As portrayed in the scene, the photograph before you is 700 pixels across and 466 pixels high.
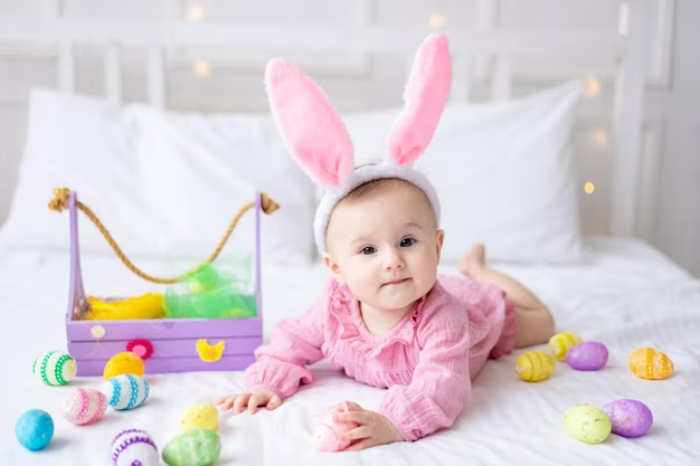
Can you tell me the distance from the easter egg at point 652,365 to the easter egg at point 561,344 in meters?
0.14

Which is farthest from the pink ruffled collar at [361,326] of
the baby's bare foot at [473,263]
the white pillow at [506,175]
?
the white pillow at [506,175]

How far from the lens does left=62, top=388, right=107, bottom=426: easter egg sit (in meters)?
1.11

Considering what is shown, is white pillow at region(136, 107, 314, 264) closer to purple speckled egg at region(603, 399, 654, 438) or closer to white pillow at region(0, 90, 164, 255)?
white pillow at region(0, 90, 164, 255)

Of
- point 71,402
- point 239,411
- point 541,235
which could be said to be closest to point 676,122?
point 541,235

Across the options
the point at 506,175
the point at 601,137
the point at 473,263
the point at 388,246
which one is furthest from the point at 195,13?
the point at 388,246

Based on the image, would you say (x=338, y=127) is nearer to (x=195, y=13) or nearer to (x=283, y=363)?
(x=283, y=363)

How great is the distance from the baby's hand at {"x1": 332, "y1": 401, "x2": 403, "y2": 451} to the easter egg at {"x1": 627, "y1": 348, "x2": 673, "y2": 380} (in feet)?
1.62

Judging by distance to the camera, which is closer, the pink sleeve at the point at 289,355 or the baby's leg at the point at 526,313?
the pink sleeve at the point at 289,355

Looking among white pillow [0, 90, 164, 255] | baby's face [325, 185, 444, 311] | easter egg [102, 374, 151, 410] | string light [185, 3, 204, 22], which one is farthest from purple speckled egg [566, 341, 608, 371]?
string light [185, 3, 204, 22]

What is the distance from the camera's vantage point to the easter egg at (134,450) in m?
0.96

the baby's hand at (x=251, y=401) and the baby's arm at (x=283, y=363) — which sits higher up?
the baby's arm at (x=283, y=363)

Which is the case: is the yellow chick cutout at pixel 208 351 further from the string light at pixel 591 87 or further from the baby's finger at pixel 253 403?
the string light at pixel 591 87

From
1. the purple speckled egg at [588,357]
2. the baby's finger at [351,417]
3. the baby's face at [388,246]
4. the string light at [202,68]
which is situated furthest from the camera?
the string light at [202,68]

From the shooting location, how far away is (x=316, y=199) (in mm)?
2299
